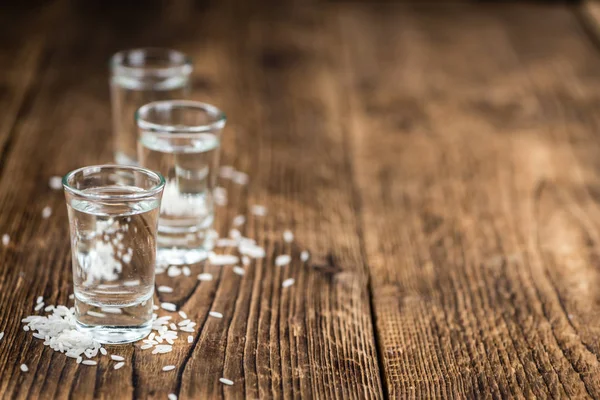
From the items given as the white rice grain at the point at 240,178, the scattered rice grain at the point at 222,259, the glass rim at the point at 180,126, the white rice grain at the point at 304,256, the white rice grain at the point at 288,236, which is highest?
the glass rim at the point at 180,126

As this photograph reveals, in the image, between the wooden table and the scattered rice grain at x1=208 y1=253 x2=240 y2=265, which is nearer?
the wooden table

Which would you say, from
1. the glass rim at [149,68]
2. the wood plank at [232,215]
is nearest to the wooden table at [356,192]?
the wood plank at [232,215]

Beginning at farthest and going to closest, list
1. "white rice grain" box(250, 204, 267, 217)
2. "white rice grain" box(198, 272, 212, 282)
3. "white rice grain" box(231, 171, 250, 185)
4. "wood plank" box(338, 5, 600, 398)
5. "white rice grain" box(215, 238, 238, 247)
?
"white rice grain" box(231, 171, 250, 185) < "white rice grain" box(250, 204, 267, 217) < "white rice grain" box(215, 238, 238, 247) < "white rice grain" box(198, 272, 212, 282) < "wood plank" box(338, 5, 600, 398)

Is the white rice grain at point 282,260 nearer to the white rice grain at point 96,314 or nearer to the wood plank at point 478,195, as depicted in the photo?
the wood plank at point 478,195

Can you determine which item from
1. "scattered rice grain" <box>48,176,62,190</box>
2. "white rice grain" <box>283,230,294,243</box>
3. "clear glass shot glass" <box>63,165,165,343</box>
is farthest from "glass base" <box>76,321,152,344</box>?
"scattered rice grain" <box>48,176,62,190</box>

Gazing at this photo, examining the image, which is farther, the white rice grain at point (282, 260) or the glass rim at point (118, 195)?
the white rice grain at point (282, 260)

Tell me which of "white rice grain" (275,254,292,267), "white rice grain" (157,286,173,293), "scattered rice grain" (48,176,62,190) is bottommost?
"scattered rice grain" (48,176,62,190)

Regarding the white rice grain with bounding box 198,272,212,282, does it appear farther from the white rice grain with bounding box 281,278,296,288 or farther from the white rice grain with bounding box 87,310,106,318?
the white rice grain with bounding box 87,310,106,318
